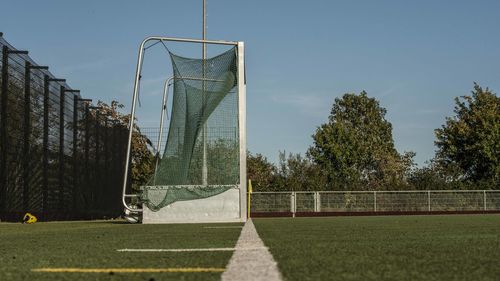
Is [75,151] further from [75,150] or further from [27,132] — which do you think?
[27,132]

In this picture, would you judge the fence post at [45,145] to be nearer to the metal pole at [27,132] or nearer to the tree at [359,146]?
the metal pole at [27,132]

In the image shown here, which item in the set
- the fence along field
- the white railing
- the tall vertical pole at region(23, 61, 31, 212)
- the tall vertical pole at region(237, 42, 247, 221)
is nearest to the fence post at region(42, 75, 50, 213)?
the fence along field

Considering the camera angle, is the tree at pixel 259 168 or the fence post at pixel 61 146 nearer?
the fence post at pixel 61 146

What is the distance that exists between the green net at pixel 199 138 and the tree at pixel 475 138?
91.9 feet

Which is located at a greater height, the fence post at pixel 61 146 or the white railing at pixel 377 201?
the fence post at pixel 61 146

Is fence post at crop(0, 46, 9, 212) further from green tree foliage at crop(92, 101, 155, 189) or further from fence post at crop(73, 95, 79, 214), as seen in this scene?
green tree foliage at crop(92, 101, 155, 189)

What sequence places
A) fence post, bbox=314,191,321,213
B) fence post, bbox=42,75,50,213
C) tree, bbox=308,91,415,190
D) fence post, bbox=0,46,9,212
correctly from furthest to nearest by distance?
tree, bbox=308,91,415,190 < fence post, bbox=314,191,321,213 < fence post, bbox=42,75,50,213 < fence post, bbox=0,46,9,212

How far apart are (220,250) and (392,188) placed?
26.1 metres

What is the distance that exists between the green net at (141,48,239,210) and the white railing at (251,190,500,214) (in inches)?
551

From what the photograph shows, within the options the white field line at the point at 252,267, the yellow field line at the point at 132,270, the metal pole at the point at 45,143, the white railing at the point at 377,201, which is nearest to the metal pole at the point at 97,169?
the metal pole at the point at 45,143

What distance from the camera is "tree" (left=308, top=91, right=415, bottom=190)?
180ft

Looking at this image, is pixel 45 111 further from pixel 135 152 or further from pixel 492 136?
pixel 492 136

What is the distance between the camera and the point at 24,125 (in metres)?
13.5

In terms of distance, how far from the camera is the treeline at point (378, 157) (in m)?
29.7
